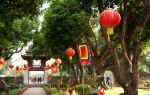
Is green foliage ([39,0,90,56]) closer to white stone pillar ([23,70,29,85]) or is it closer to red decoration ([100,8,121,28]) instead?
red decoration ([100,8,121,28])

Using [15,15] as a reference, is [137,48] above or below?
below

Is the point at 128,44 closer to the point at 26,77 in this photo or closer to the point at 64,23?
the point at 64,23

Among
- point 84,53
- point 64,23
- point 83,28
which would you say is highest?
point 64,23

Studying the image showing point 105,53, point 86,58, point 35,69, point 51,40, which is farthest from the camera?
point 35,69

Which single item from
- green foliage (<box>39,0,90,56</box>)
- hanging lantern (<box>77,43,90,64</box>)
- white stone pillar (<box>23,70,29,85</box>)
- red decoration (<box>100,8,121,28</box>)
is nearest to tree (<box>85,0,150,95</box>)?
hanging lantern (<box>77,43,90,64</box>)

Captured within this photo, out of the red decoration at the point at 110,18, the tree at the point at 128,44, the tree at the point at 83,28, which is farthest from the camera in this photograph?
the tree at the point at 83,28

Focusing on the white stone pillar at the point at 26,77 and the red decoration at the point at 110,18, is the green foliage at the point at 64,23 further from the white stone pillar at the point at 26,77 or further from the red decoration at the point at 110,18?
the white stone pillar at the point at 26,77

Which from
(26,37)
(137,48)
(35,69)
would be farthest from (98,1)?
(35,69)

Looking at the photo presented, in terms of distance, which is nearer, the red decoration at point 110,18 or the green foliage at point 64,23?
the red decoration at point 110,18

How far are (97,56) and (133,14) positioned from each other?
449 cm

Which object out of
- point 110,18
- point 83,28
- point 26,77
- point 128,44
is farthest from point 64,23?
point 26,77

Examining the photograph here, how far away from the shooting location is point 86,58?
17.7 m

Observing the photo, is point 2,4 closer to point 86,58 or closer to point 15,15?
point 15,15

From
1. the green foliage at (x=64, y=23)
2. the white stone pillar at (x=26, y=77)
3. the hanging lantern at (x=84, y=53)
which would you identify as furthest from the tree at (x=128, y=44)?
the white stone pillar at (x=26, y=77)
